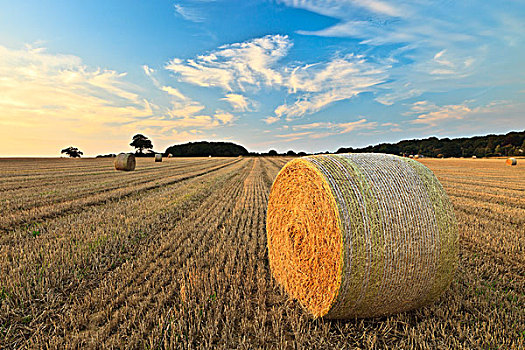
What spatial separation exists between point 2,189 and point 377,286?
1517cm

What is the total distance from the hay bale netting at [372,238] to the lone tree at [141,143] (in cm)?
10351

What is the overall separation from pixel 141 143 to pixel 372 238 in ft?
345

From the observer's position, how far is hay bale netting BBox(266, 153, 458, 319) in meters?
2.84

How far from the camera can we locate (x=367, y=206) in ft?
9.70

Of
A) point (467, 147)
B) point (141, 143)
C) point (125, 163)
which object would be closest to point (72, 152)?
point (141, 143)

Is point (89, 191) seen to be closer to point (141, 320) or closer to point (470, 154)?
point (141, 320)

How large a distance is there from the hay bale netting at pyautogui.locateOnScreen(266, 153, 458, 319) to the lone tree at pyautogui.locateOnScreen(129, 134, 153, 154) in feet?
340

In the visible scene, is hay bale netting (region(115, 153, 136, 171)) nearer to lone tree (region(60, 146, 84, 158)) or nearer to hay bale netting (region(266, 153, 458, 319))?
hay bale netting (region(266, 153, 458, 319))

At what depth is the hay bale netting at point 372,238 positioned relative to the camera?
2.84 m

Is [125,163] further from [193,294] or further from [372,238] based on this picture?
[372,238]

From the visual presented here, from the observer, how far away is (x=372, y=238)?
285 cm

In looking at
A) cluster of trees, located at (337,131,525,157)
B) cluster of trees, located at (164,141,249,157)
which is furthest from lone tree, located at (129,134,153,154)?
cluster of trees, located at (337,131,525,157)

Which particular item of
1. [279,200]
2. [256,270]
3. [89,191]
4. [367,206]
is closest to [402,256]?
[367,206]

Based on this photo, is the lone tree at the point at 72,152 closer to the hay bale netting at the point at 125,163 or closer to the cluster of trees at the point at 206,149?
the cluster of trees at the point at 206,149
